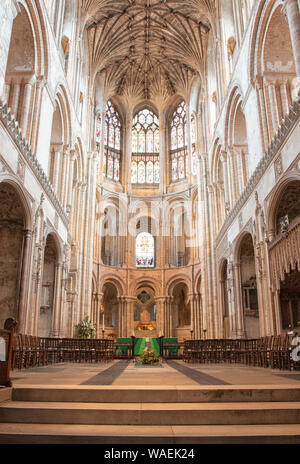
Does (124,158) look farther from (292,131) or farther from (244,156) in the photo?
(292,131)

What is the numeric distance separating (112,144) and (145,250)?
33.0 feet

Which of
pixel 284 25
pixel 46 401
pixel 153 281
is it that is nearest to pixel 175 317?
pixel 153 281

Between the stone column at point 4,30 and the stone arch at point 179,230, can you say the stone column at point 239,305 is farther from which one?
the stone arch at point 179,230

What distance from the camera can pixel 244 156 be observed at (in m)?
20.1

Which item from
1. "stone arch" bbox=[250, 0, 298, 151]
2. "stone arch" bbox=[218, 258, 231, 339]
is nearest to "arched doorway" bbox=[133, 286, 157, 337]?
"stone arch" bbox=[218, 258, 231, 339]

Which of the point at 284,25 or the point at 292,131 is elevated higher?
the point at 284,25

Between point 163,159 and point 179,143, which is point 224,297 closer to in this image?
point 163,159

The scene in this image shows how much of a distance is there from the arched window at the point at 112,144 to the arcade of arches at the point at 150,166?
141mm

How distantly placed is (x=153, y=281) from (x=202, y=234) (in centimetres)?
772

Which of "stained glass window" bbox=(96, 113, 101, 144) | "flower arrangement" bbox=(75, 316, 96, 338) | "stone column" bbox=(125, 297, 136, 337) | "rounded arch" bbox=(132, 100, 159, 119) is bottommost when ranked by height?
"flower arrangement" bbox=(75, 316, 96, 338)

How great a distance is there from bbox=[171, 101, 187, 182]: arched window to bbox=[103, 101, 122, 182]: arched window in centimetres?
497

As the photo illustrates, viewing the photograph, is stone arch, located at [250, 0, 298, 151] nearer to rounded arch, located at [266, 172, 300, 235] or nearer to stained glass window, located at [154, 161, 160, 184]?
rounded arch, located at [266, 172, 300, 235]

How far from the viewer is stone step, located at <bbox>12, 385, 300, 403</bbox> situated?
15.9 ft

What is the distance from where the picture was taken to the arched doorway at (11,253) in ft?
42.4
